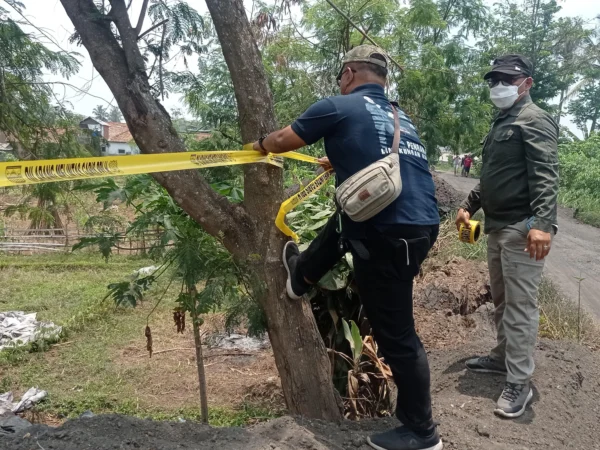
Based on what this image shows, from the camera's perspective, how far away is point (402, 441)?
292 centimetres

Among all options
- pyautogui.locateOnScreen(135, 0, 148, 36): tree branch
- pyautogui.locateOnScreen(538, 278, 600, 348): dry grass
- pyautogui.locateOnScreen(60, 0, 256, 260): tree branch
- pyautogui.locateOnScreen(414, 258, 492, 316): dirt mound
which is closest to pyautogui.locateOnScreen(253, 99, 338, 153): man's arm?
pyautogui.locateOnScreen(60, 0, 256, 260): tree branch

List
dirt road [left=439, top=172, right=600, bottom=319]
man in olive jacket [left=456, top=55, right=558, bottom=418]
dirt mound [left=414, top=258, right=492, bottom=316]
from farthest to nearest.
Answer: dirt road [left=439, top=172, right=600, bottom=319], dirt mound [left=414, top=258, right=492, bottom=316], man in olive jacket [left=456, top=55, right=558, bottom=418]

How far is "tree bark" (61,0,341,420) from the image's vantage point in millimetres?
3207

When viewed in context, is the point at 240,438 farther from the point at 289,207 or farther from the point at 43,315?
the point at 43,315

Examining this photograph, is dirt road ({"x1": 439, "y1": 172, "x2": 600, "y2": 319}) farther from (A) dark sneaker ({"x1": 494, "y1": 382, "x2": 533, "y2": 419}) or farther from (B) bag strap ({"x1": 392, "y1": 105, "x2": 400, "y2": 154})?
(B) bag strap ({"x1": 392, "y1": 105, "x2": 400, "y2": 154})

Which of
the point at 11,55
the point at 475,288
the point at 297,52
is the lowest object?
the point at 475,288

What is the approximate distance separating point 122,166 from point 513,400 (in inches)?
103

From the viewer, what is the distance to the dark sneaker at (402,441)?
2.90 meters

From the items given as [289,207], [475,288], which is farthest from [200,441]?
[475,288]

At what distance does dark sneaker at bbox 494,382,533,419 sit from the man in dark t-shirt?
2.15 feet

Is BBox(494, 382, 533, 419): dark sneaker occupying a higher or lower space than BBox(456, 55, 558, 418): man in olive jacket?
lower

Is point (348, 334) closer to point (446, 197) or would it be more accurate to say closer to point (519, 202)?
point (519, 202)

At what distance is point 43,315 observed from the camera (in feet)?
28.3

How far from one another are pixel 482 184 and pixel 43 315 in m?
→ 7.07
